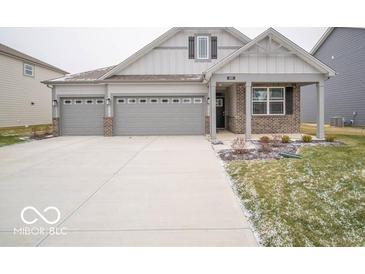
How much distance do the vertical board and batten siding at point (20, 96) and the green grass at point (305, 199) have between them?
65.3ft

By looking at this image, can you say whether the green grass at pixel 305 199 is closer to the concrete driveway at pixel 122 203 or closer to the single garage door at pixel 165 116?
the concrete driveway at pixel 122 203

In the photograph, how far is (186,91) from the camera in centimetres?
1881

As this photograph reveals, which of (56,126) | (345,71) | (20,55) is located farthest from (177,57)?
(20,55)

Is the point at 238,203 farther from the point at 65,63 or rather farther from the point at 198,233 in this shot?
the point at 65,63

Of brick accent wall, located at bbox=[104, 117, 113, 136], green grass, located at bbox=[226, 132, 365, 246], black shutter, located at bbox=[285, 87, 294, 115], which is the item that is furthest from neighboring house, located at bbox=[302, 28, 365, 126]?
brick accent wall, located at bbox=[104, 117, 113, 136]

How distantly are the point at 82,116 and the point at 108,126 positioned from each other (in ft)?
6.28

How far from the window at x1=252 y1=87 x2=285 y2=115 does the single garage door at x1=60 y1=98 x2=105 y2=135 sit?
870 cm

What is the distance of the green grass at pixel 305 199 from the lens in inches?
182

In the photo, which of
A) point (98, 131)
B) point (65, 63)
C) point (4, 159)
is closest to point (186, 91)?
point (98, 131)

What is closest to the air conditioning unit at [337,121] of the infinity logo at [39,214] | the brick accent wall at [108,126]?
the brick accent wall at [108,126]

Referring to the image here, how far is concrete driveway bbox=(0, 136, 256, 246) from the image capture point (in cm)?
444

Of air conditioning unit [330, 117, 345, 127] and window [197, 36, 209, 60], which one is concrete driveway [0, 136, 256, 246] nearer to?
window [197, 36, 209, 60]
